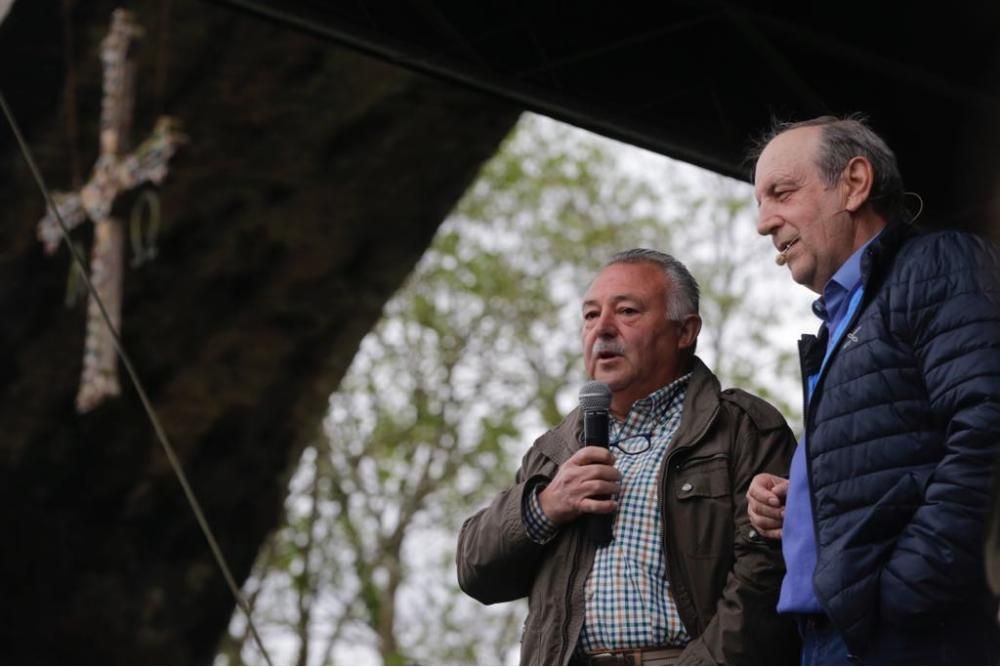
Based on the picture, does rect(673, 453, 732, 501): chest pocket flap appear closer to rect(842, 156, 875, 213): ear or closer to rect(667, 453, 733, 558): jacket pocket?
rect(667, 453, 733, 558): jacket pocket

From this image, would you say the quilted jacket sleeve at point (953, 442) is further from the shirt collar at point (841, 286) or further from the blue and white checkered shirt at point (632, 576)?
the blue and white checkered shirt at point (632, 576)

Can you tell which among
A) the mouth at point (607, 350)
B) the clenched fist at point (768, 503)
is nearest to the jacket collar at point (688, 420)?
the mouth at point (607, 350)

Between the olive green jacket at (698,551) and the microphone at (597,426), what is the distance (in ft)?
0.15

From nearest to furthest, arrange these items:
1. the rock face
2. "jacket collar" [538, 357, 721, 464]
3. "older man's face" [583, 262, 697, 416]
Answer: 1. "jacket collar" [538, 357, 721, 464]
2. "older man's face" [583, 262, 697, 416]
3. the rock face

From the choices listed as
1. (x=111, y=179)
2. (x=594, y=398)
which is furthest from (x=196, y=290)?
(x=594, y=398)

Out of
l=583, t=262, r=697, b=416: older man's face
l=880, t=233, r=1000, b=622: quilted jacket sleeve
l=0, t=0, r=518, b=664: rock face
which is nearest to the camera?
l=880, t=233, r=1000, b=622: quilted jacket sleeve

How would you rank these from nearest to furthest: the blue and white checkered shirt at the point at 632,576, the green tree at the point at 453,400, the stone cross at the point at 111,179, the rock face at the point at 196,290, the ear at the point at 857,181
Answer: the ear at the point at 857,181
the blue and white checkered shirt at the point at 632,576
the stone cross at the point at 111,179
the rock face at the point at 196,290
the green tree at the point at 453,400

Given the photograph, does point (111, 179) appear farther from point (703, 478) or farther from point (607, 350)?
point (703, 478)

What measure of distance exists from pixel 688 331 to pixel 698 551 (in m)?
0.48

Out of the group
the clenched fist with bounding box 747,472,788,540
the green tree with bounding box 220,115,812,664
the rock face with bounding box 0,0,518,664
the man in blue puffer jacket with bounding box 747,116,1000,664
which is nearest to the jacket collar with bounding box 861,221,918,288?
the man in blue puffer jacket with bounding box 747,116,1000,664

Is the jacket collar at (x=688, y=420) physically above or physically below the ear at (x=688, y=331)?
below

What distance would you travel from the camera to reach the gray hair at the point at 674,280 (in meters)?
3.38

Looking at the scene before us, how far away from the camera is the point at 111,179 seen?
7973 mm

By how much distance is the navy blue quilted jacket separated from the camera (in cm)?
259
